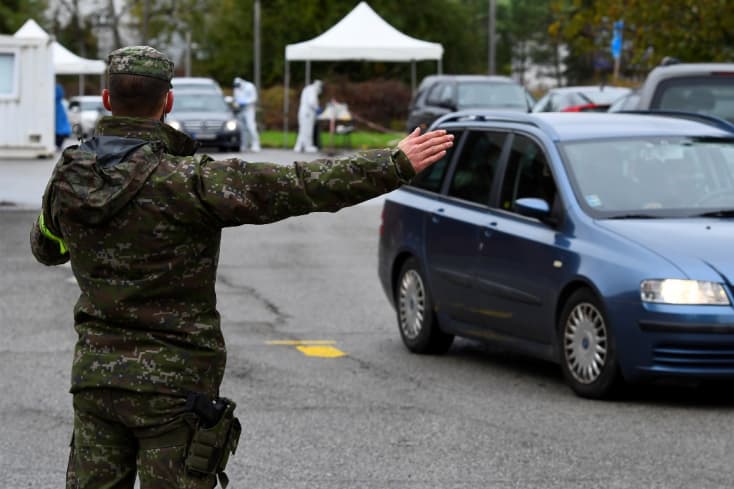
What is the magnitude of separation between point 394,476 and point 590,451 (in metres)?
1.06

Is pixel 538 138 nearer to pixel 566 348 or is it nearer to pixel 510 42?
pixel 566 348

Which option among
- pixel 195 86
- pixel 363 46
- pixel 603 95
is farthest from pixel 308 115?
pixel 603 95

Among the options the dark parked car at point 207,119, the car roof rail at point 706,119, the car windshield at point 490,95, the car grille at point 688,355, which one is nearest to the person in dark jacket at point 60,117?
the dark parked car at point 207,119

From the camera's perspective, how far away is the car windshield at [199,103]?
4228cm

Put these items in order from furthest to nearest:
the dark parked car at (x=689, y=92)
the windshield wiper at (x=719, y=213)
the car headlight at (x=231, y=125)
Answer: the car headlight at (x=231, y=125), the dark parked car at (x=689, y=92), the windshield wiper at (x=719, y=213)

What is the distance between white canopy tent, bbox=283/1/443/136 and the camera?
41281 mm

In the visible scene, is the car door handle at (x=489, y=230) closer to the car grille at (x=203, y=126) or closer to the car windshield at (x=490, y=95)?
the car windshield at (x=490, y=95)

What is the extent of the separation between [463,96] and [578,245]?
24575 mm

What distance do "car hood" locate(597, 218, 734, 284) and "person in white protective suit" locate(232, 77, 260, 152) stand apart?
32.9m

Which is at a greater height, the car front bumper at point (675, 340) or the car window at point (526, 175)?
the car window at point (526, 175)

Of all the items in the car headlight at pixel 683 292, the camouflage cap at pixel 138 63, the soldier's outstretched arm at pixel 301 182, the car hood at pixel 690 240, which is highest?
the camouflage cap at pixel 138 63

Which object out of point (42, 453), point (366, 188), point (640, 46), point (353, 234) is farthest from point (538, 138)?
point (640, 46)

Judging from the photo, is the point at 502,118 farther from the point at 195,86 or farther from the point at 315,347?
the point at 195,86

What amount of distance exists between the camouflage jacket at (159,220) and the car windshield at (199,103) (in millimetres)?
37394
